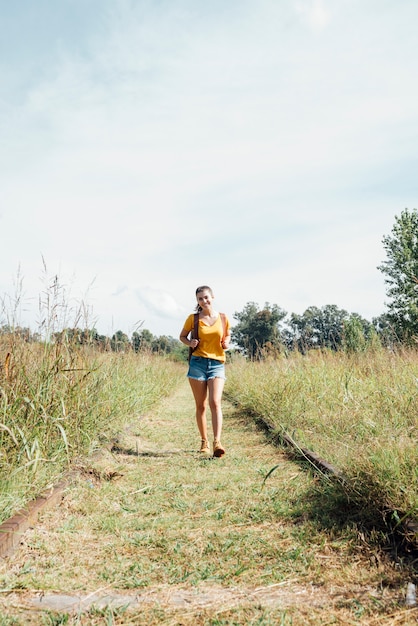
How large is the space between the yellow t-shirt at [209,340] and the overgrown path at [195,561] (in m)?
1.62

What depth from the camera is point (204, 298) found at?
609 centimetres

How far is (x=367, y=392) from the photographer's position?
6566mm

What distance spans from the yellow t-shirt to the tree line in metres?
1.27

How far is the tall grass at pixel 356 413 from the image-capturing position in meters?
3.30

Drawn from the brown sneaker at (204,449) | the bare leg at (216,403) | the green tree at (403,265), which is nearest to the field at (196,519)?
the brown sneaker at (204,449)

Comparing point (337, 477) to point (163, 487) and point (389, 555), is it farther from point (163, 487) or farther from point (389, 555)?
point (163, 487)

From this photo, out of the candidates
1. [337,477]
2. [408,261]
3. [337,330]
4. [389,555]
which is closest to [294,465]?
[337,477]

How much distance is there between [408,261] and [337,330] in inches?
1389

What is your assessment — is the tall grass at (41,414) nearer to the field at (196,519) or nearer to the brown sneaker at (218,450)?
the field at (196,519)

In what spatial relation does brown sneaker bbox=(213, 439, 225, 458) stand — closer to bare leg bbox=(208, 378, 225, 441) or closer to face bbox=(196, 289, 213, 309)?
bare leg bbox=(208, 378, 225, 441)

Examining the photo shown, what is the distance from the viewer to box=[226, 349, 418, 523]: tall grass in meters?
3.30

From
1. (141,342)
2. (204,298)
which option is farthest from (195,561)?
(141,342)

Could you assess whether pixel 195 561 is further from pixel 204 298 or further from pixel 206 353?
pixel 204 298

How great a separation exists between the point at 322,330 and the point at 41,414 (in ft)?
26.8
